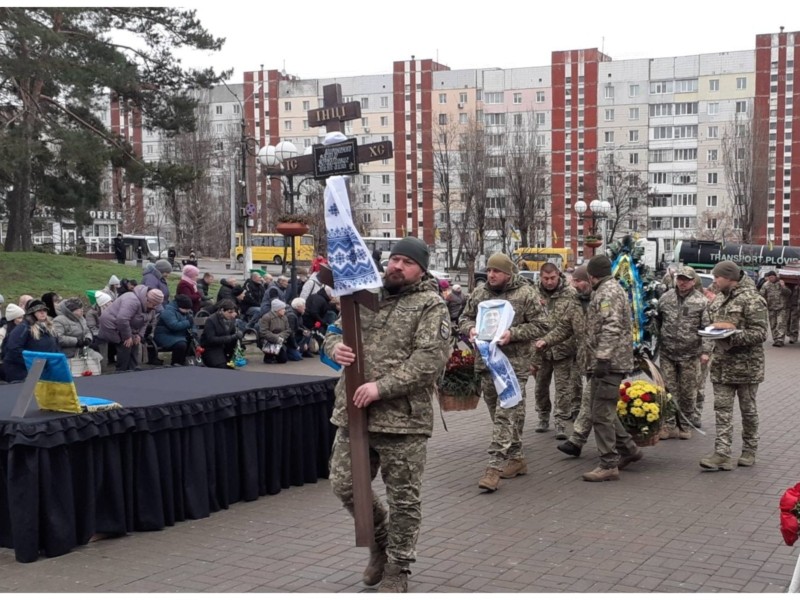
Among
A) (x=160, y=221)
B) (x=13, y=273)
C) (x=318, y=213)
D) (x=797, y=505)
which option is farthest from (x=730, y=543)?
(x=160, y=221)

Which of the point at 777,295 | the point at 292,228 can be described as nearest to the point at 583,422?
the point at 292,228

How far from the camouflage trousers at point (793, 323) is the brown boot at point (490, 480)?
18.7 m

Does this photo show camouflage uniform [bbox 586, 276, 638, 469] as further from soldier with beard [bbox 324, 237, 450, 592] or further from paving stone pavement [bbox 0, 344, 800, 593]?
soldier with beard [bbox 324, 237, 450, 592]

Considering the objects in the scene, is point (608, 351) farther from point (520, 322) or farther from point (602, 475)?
point (602, 475)

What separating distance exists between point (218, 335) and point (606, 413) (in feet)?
Answer: 28.5

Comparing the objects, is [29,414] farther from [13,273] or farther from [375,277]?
[13,273]

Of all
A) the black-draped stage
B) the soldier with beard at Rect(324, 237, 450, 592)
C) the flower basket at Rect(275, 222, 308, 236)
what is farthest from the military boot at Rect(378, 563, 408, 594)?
the flower basket at Rect(275, 222, 308, 236)

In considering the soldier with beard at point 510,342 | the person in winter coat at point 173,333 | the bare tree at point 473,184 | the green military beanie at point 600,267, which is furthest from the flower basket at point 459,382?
the bare tree at point 473,184

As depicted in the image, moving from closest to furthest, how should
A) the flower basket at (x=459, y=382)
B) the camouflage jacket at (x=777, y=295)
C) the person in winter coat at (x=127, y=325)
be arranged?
the flower basket at (x=459, y=382)
the person in winter coat at (x=127, y=325)
the camouflage jacket at (x=777, y=295)

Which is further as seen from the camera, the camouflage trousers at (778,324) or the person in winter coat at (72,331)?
the camouflage trousers at (778,324)

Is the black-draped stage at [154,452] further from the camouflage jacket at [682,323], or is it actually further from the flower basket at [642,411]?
the camouflage jacket at [682,323]

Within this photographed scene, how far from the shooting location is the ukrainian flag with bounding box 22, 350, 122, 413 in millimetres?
6746

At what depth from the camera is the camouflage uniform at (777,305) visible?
24.2 m

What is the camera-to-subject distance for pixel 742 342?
8852 mm
